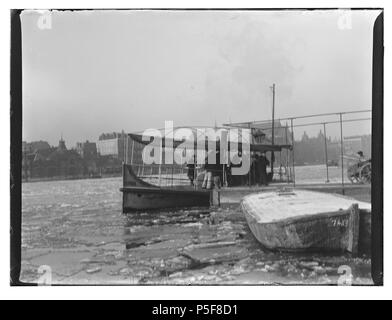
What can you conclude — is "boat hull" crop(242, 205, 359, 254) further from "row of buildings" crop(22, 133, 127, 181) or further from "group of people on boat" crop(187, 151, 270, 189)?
"row of buildings" crop(22, 133, 127, 181)

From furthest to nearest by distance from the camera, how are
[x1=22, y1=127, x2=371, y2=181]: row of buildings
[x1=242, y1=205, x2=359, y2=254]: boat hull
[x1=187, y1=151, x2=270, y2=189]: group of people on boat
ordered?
[x1=187, y1=151, x2=270, y2=189]: group of people on boat
[x1=22, y1=127, x2=371, y2=181]: row of buildings
[x1=242, y1=205, x2=359, y2=254]: boat hull

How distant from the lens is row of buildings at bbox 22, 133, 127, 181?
11.8 ft

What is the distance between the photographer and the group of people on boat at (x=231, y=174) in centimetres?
379

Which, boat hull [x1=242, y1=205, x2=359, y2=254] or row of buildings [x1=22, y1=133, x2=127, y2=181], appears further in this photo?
row of buildings [x1=22, y1=133, x2=127, y2=181]

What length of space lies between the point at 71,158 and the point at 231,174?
1.36 metres

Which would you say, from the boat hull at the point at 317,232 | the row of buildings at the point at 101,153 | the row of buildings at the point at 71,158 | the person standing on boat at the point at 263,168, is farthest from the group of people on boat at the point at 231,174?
the row of buildings at the point at 71,158

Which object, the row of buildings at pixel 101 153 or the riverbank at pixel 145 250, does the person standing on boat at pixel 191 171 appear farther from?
the row of buildings at pixel 101 153

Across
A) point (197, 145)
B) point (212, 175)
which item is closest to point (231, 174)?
point (212, 175)

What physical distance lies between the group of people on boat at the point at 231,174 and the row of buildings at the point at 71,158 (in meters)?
0.67

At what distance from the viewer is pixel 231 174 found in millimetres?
3789

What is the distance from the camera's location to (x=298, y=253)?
3426 millimetres

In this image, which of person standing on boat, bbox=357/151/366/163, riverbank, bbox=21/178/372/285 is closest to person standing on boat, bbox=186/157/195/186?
riverbank, bbox=21/178/372/285

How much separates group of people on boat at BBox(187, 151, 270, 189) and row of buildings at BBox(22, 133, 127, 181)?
67 centimetres
